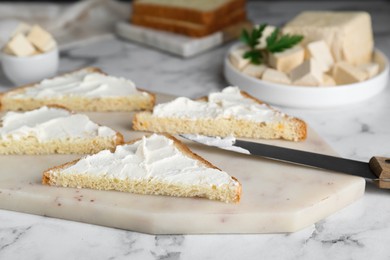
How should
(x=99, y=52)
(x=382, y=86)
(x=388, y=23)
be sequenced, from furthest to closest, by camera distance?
(x=388, y=23), (x=99, y=52), (x=382, y=86)

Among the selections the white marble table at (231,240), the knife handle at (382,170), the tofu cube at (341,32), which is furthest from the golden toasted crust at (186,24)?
the knife handle at (382,170)

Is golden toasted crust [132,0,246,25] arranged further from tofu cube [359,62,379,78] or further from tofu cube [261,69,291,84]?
tofu cube [359,62,379,78]

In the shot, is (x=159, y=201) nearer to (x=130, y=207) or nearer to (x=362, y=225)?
(x=130, y=207)

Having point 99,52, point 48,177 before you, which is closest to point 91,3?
point 99,52

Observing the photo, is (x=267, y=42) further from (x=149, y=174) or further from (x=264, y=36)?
(x=149, y=174)

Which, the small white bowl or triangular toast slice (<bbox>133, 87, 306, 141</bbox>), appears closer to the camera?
triangular toast slice (<bbox>133, 87, 306, 141</bbox>)

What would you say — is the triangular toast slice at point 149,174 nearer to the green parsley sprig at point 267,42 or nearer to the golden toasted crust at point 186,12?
the green parsley sprig at point 267,42

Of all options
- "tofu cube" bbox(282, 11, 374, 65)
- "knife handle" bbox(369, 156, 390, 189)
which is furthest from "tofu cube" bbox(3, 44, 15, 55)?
"knife handle" bbox(369, 156, 390, 189)
